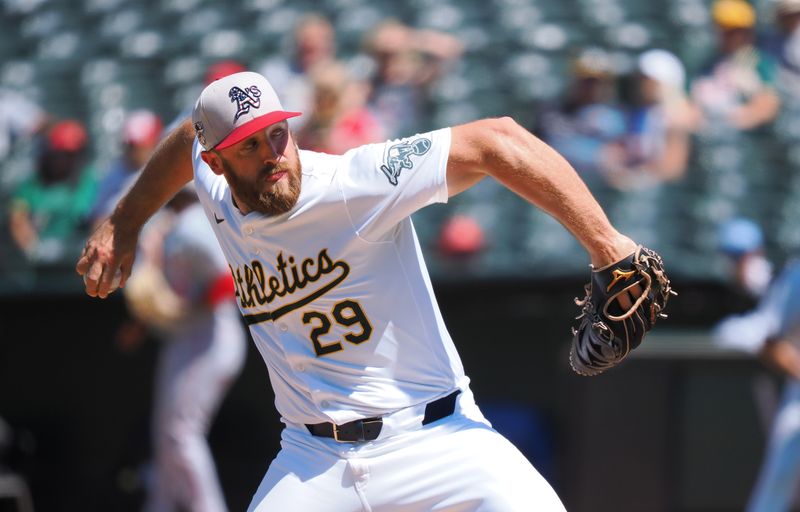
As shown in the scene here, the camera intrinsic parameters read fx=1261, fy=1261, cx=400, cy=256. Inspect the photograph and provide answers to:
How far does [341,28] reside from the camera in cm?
888

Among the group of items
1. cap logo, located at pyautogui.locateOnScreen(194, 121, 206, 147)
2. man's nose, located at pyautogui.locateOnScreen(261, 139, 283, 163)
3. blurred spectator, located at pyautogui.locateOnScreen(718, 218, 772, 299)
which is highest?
cap logo, located at pyautogui.locateOnScreen(194, 121, 206, 147)

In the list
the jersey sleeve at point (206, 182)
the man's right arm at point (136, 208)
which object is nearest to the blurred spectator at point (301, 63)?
→ the man's right arm at point (136, 208)

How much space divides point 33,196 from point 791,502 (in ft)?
15.2

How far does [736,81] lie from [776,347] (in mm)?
2075

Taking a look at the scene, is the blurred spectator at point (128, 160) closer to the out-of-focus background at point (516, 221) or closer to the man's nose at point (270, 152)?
the out-of-focus background at point (516, 221)

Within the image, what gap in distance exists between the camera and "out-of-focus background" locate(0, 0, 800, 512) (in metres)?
6.29

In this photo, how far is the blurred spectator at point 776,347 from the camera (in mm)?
5820

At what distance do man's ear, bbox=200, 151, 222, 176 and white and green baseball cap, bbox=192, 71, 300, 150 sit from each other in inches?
1.0

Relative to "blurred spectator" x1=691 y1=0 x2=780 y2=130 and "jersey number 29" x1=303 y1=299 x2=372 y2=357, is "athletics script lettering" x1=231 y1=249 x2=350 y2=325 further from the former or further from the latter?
"blurred spectator" x1=691 y1=0 x2=780 y2=130

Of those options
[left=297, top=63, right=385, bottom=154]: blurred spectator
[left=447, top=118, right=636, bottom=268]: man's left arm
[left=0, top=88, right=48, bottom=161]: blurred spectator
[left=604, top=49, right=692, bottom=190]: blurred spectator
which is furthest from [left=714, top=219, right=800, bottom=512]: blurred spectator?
[left=0, top=88, right=48, bottom=161]: blurred spectator

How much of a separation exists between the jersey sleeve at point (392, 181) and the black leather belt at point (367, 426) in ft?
1.50

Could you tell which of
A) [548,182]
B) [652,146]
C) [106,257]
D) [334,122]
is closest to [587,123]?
[652,146]

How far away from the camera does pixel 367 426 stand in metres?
3.18

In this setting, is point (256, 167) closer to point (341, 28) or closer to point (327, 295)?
point (327, 295)
